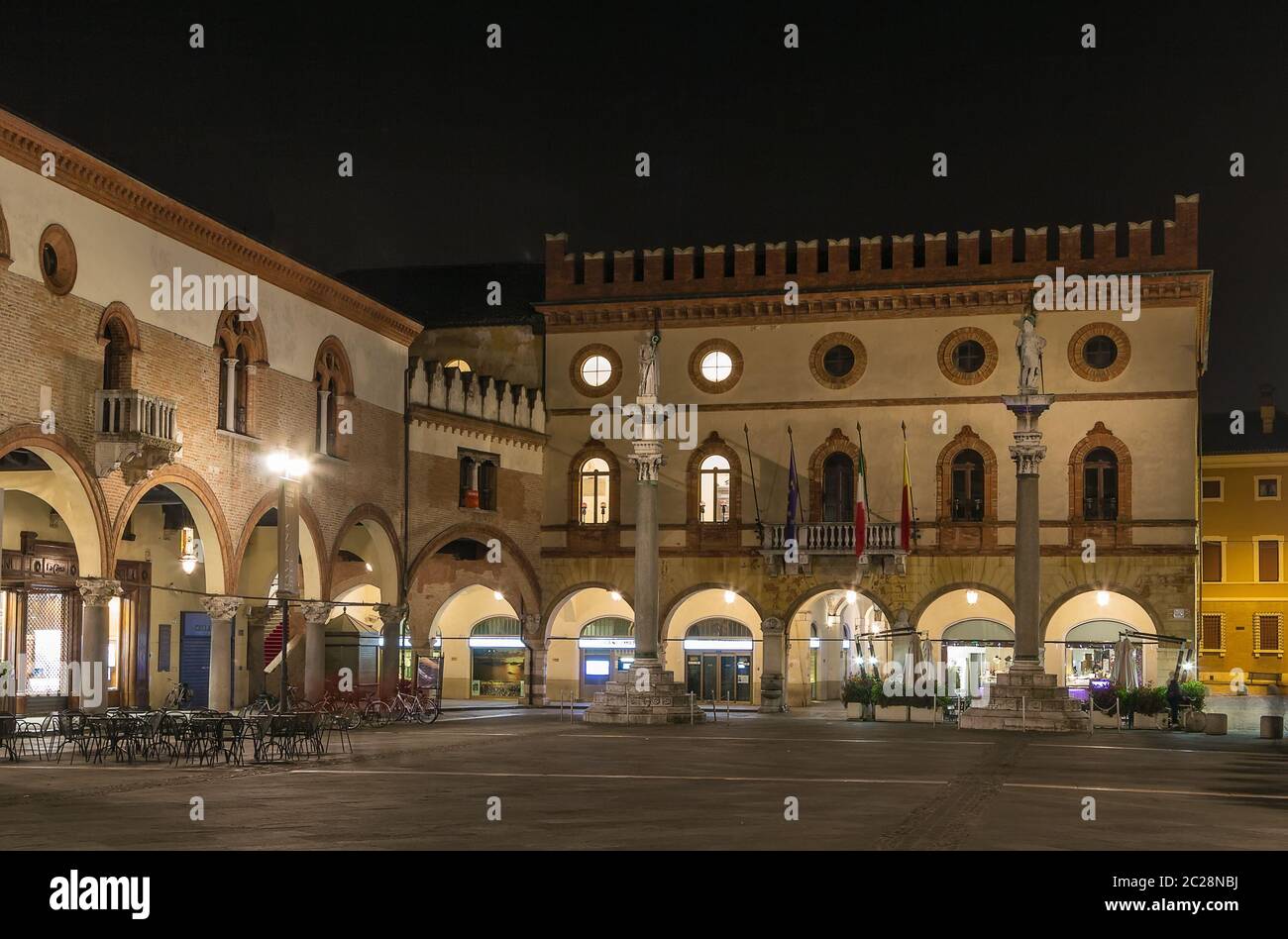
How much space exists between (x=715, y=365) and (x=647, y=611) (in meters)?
10.8

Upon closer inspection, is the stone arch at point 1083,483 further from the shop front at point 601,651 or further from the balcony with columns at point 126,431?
the balcony with columns at point 126,431

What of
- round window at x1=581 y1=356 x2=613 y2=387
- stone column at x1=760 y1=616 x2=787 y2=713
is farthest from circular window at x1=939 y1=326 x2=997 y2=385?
round window at x1=581 y1=356 x2=613 y2=387

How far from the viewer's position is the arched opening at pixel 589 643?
45.7 meters

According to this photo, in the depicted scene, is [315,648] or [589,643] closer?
[315,648]

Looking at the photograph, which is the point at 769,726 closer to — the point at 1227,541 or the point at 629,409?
the point at 629,409

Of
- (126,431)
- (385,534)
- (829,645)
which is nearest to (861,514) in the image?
(829,645)

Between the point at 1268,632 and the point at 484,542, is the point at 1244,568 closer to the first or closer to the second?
the point at 1268,632

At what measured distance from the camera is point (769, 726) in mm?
34281

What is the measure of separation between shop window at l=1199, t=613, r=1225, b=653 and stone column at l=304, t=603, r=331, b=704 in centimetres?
3907

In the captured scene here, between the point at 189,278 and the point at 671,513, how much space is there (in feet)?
56.1

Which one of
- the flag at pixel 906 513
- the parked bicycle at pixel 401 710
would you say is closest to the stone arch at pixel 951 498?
the flag at pixel 906 513

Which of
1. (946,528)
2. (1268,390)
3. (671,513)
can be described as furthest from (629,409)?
(1268,390)

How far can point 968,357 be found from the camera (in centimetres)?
4162

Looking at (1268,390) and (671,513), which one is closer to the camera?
(671,513)
